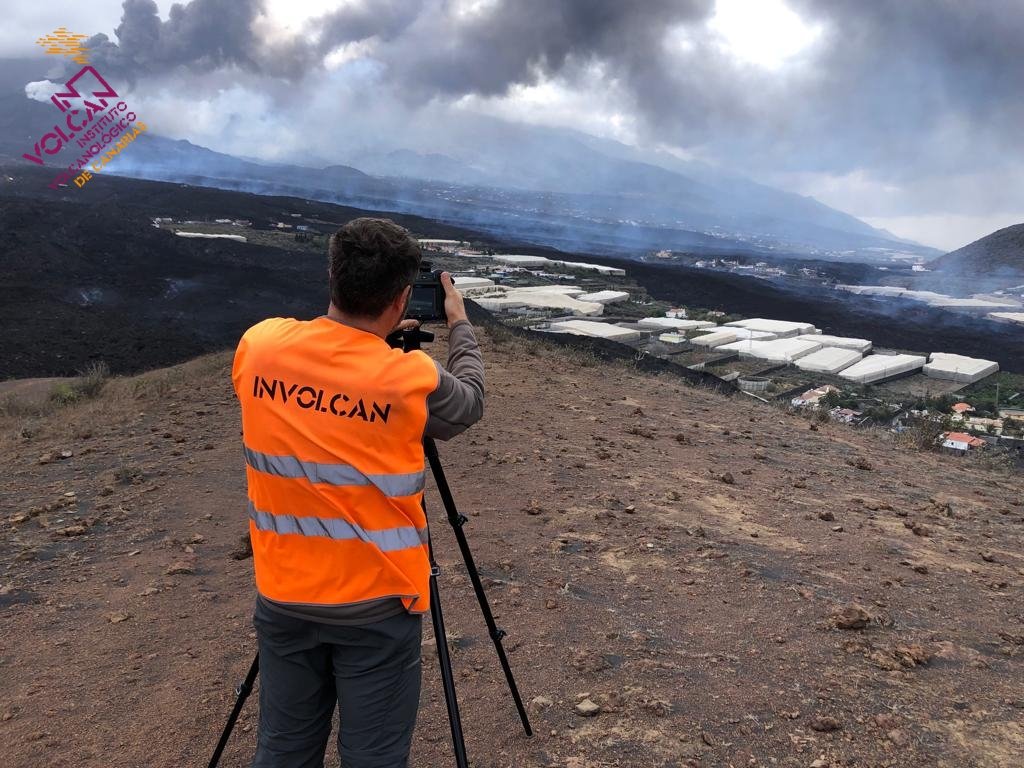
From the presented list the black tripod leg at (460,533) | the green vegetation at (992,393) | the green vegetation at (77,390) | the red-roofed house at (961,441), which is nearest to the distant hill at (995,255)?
the green vegetation at (992,393)

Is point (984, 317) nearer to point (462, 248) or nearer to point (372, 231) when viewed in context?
point (462, 248)

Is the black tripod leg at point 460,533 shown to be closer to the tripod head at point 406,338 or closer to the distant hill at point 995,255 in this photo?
the tripod head at point 406,338

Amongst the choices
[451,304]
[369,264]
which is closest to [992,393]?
[451,304]

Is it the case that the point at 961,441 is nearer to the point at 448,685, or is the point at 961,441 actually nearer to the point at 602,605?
the point at 602,605

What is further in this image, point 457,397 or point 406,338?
point 406,338

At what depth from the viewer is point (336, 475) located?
179 centimetres

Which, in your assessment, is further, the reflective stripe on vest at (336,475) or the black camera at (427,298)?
the black camera at (427,298)

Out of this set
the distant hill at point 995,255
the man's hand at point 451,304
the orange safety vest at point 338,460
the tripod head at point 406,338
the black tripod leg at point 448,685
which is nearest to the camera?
the orange safety vest at point 338,460

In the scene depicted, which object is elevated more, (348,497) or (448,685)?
(348,497)

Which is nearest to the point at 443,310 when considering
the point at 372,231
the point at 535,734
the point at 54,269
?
the point at 372,231

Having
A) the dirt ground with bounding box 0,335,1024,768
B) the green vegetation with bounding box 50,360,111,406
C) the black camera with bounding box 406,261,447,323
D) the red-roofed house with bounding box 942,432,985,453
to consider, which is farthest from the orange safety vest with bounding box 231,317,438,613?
the red-roofed house with bounding box 942,432,985,453

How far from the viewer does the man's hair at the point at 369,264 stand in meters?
1.83

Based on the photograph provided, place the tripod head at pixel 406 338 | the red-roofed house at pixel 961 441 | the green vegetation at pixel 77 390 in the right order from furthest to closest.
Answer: the red-roofed house at pixel 961 441
the green vegetation at pixel 77 390
the tripod head at pixel 406 338

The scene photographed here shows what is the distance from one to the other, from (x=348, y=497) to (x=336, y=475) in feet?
0.21
